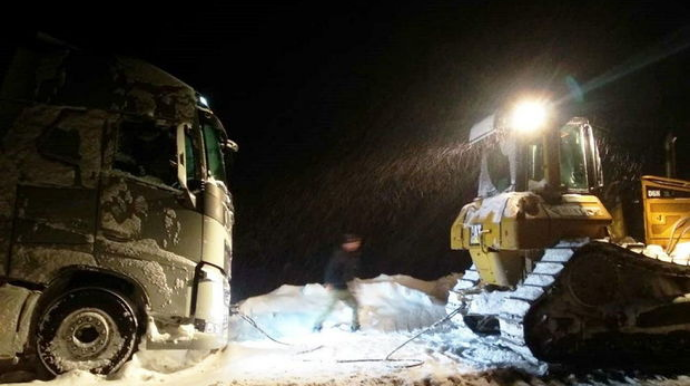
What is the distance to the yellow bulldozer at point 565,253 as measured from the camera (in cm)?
738

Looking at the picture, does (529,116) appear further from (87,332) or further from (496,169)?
(87,332)

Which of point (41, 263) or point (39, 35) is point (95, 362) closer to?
point (41, 263)

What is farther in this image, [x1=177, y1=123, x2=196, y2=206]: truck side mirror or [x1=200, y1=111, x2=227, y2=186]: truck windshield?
[x1=200, y1=111, x2=227, y2=186]: truck windshield

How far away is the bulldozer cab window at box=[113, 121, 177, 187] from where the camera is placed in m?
6.52

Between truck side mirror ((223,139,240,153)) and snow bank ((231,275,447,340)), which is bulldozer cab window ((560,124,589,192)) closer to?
snow bank ((231,275,447,340))

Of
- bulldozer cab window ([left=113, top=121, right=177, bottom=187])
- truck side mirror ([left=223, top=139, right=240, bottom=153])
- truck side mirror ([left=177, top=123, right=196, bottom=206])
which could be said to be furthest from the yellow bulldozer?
bulldozer cab window ([left=113, top=121, right=177, bottom=187])

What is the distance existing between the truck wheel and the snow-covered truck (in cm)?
1

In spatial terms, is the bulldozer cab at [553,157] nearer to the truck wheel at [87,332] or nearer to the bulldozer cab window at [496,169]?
the bulldozer cab window at [496,169]

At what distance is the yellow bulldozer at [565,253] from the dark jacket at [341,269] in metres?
2.03

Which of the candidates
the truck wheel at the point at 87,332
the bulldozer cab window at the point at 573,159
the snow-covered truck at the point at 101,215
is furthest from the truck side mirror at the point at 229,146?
the bulldozer cab window at the point at 573,159

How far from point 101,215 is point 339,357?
3545mm

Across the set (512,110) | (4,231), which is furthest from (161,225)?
(512,110)

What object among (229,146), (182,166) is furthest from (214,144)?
(182,166)

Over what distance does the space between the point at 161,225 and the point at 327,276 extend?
14.2 feet
